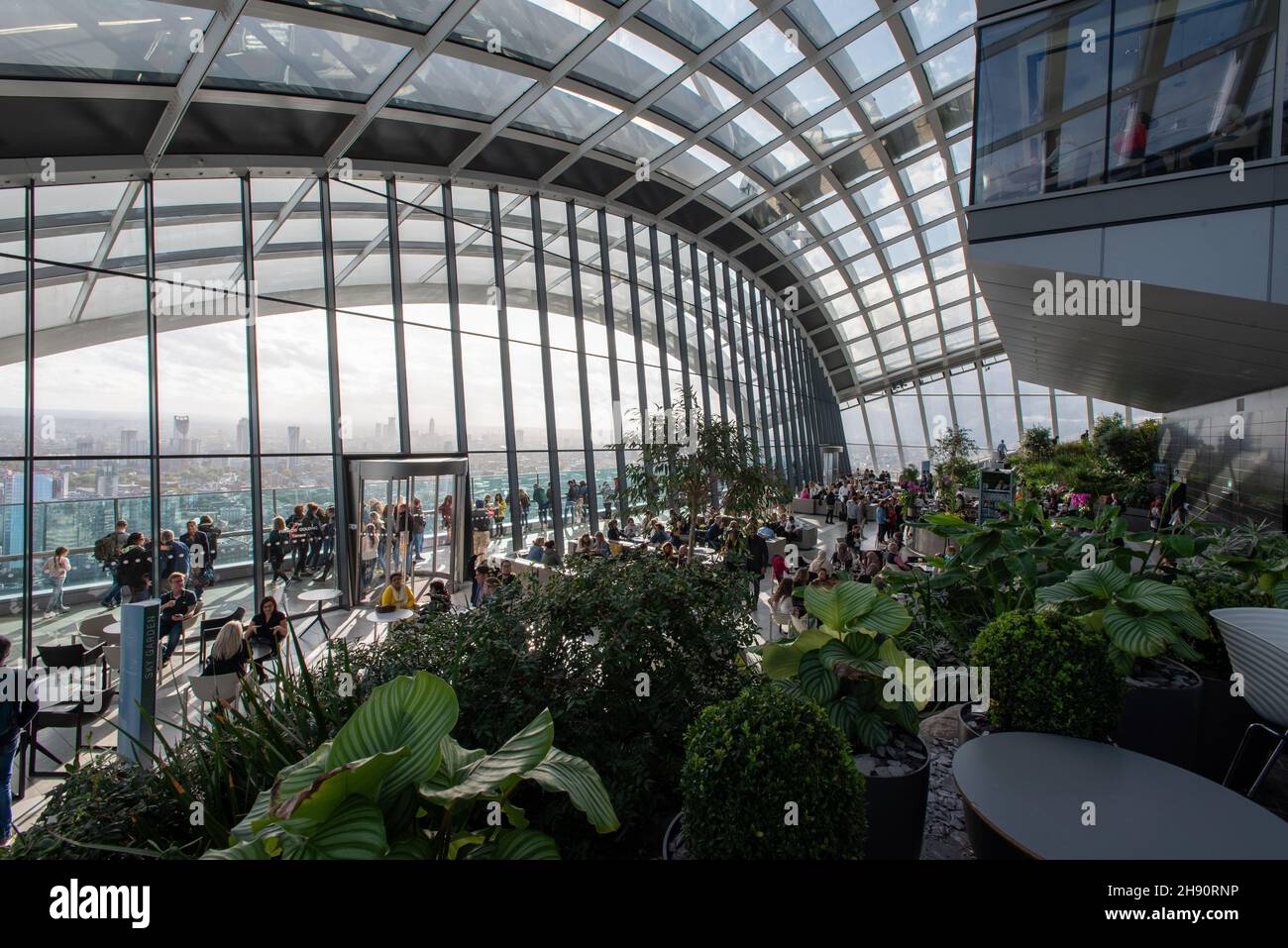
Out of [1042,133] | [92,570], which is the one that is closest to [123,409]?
[92,570]

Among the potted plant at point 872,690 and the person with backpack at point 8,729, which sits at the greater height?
the potted plant at point 872,690

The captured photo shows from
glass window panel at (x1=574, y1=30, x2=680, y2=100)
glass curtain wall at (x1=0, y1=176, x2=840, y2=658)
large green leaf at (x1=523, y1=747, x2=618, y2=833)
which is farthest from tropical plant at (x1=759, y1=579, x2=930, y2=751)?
glass window panel at (x1=574, y1=30, x2=680, y2=100)

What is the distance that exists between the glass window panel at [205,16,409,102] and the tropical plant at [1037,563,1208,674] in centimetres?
1078

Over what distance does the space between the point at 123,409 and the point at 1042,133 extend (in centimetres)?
1187

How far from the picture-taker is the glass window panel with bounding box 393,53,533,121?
9930mm

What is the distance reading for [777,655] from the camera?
2.62 m

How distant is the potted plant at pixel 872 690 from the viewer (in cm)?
222

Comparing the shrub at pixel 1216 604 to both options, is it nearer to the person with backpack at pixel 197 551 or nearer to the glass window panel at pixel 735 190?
the person with backpack at pixel 197 551

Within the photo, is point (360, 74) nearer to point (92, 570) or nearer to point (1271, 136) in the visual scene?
point (92, 570)

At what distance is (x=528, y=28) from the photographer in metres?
9.60

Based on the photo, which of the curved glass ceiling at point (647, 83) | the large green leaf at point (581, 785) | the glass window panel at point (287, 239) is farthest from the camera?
the glass window panel at point (287, 239)

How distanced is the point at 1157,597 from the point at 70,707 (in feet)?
25.9

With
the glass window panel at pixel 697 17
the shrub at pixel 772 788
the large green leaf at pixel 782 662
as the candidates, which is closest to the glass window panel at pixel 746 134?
the glass window panel at pixel 697 17

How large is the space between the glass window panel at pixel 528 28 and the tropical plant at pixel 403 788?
10593 mm
